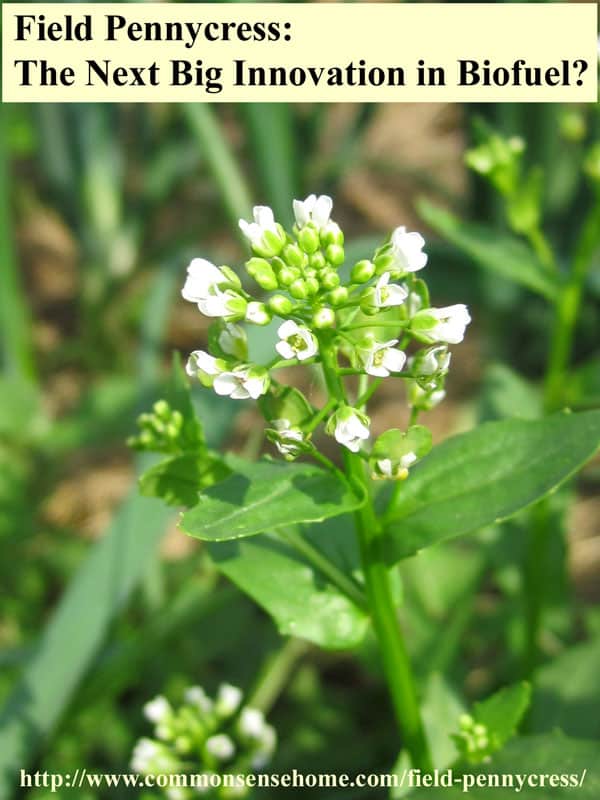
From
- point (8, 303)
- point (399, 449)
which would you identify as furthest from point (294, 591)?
point (8, 303)

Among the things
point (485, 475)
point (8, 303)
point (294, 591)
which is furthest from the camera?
point (8, 303)

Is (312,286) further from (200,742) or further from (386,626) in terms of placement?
(200,742)

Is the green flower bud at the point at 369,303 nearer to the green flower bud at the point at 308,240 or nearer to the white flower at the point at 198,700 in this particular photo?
the green flower bud at the point at 308,240

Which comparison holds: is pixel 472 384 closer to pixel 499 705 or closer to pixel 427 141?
pixel 427 141

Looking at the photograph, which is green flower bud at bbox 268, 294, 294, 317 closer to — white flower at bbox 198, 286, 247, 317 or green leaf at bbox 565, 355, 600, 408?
white flower at bbox 198, 286, 247, 317

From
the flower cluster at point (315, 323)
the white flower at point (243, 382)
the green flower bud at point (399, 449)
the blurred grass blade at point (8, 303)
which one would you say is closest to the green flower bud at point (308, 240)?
the flower cluster at point (315, 323)

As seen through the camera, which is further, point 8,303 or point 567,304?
point 8,303
